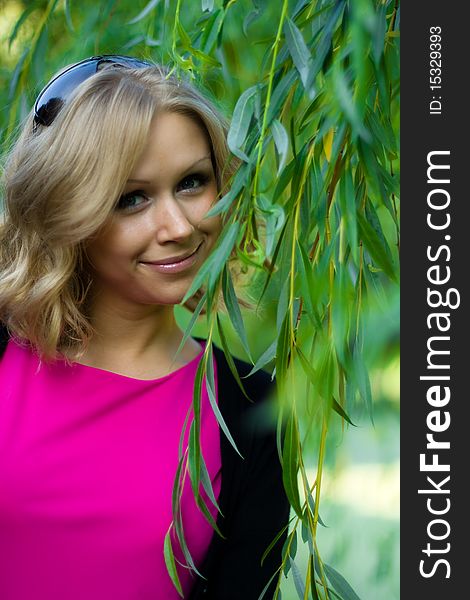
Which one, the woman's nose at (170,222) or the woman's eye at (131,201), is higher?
the woman's eye at (131,201)

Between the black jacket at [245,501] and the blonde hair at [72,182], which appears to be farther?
the black jacket at [245,501]

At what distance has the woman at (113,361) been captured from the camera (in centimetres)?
112

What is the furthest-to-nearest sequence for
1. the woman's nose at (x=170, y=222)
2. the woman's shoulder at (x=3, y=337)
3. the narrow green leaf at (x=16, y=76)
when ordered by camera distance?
the narrow green leaf at (x=16, y=76), the woman's shoulder at (x=3, y=337), the woman's nose at (x=170, y=222)

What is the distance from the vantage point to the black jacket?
1255 millimetres

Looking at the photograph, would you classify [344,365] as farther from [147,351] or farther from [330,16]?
[147,351]

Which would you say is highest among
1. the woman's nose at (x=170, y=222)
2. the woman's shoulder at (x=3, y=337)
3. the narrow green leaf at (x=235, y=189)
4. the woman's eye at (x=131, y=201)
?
the woman's eye at (x=131, y=201)

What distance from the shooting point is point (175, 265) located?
1.12 meters

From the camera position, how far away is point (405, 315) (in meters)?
1.03

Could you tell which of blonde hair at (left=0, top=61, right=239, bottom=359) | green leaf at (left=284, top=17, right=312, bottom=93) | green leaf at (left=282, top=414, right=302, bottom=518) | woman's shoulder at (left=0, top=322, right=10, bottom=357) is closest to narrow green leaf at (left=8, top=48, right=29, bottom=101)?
blonde hair at (left=0, top=61, right=239, bottom=359)

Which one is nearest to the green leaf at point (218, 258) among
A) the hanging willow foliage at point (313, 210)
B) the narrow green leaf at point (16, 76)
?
the hanging willow foliage at point (313, 210)

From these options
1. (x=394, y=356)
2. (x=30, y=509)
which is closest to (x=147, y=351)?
(x=30, y=509)

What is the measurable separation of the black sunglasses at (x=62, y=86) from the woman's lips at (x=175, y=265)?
22 cm

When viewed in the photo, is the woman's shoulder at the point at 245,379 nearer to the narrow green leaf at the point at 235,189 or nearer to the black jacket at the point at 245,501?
the black jacket at the point at 245,501

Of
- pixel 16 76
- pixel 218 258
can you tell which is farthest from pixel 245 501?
pixel 16 76
